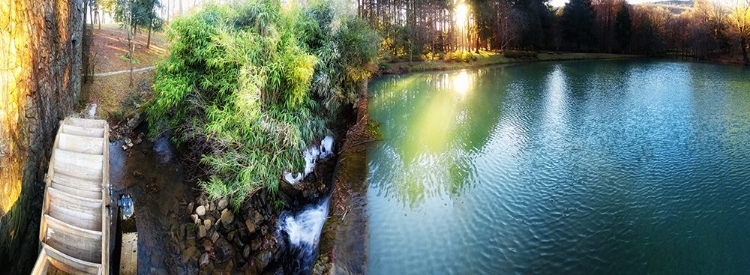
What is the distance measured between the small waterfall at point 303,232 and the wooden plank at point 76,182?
Answer: 373 centimetres

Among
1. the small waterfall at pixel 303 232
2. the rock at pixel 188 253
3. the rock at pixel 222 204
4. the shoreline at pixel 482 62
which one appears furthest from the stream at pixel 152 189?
the shoreline at pixel 482 62

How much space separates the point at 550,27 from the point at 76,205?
61190 mm

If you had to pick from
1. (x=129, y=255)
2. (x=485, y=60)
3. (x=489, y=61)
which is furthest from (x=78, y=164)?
(x=489, y=61)

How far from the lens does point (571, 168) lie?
12719 mm

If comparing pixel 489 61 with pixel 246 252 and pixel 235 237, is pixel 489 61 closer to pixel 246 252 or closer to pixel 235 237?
pixel 235 237

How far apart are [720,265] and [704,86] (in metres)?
25.0

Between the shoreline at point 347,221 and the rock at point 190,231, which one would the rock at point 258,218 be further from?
the shoreline at point 347,221

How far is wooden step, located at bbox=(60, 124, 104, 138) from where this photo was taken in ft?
29.4

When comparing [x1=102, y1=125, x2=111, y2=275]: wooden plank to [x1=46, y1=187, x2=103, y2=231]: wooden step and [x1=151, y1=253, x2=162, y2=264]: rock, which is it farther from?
[x1=151, y1=253, x2=162, y2=264]: rock

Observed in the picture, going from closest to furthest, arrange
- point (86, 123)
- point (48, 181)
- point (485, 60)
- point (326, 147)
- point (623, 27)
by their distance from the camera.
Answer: point (48, 181) < point (86, 123) < point (326, 147) < point (485, 60) < point (623, 27)

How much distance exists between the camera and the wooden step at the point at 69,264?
6.24m

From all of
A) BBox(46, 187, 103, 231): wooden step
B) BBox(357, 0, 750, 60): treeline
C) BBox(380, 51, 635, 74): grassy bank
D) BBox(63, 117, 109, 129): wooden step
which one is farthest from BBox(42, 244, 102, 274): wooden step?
BBox(357, 0, 750, 60): treeline

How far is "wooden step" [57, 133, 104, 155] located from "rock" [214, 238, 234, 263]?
318 centimetres

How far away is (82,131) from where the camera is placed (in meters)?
9.13
